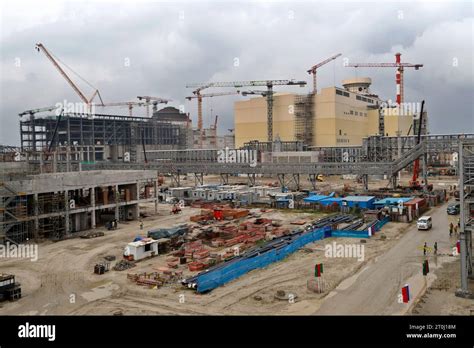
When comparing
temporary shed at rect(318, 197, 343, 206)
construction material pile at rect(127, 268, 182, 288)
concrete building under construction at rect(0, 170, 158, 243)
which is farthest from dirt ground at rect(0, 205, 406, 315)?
temporary shed at rect(318, 197, 343, 206)

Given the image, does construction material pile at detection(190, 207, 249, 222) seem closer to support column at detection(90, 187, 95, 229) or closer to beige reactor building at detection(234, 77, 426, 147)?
support column at detection(90, 187, 95, 229)


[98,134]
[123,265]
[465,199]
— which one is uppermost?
[98,134]

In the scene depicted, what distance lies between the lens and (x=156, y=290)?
57.3 feet

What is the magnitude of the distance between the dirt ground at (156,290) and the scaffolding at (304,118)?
183ft

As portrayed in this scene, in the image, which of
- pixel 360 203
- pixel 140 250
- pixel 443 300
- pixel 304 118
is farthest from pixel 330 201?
pixel 304 118

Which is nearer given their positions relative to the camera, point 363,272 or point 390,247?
point 363,272

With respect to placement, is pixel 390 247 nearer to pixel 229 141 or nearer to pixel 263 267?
pixel 263 267

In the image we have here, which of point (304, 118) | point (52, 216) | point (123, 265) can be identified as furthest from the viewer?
point (304, 118)

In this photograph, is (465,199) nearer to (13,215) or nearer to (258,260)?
(258,260)

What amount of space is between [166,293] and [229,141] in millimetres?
121013

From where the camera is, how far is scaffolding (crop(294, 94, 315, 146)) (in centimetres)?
8031

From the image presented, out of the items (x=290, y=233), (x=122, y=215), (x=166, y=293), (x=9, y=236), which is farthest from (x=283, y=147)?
(x=166, y=293)

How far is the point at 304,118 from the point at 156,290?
6721cm

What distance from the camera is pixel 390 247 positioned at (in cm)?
2384
